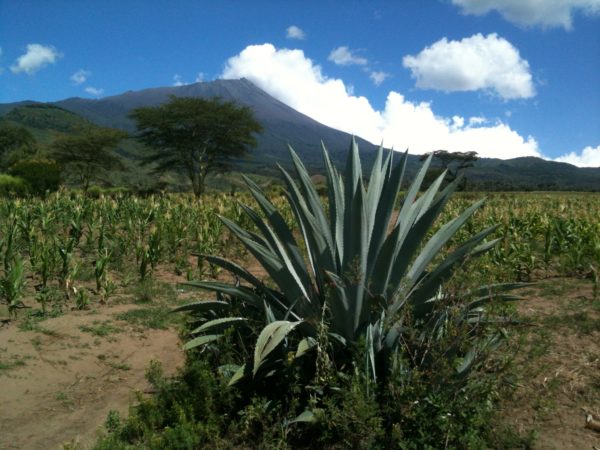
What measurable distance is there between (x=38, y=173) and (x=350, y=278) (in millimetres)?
21997

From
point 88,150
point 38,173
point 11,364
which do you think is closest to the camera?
point 11,364

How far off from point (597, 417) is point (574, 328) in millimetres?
1250

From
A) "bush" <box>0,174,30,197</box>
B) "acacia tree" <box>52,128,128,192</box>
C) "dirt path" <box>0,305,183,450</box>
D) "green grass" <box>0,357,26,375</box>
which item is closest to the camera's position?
"dirt path" <box>0,305,183,450</box>

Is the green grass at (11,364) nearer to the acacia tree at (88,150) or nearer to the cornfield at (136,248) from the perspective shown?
the cornfield at (136,248)

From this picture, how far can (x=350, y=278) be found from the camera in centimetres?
280

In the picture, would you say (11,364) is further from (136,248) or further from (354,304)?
(136,248)

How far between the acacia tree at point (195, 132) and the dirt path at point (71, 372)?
25747mm

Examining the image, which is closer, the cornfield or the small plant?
the small plant

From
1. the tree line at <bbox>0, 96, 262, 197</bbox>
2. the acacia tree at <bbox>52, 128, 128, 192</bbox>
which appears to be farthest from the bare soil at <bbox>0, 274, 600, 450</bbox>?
the acacia tree at <bbox>52, 128, 128, 192</bbox>

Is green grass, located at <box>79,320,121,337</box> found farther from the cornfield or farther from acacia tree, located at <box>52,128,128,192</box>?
acacia tree, located at <box>52,128,128,192</box>

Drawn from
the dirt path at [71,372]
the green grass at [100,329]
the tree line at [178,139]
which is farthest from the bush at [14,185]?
the dirt path at [71,372]

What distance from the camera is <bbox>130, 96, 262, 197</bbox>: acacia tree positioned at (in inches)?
1196

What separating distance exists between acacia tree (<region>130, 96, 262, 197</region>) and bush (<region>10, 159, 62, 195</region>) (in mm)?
8939

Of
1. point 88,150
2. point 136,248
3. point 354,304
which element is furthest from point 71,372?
point 88,150
